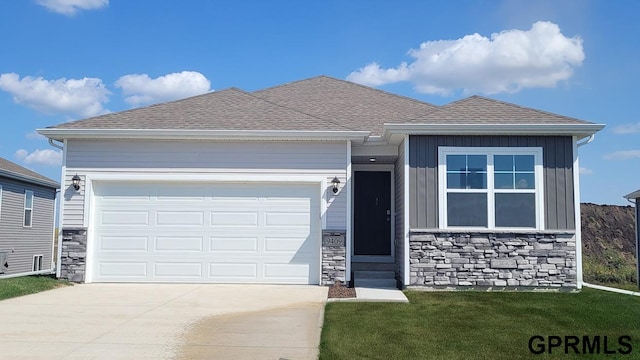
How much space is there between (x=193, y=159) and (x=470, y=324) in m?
6.62

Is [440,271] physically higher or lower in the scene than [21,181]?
lower


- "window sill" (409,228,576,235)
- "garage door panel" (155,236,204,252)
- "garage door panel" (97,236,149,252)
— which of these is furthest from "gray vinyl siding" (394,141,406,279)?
"garage door panel" (97,236,149,252)

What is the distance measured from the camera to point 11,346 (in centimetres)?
557

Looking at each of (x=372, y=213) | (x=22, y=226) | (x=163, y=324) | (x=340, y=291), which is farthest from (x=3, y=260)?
(x=163, y=324)

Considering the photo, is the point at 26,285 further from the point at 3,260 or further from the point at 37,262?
the point at 37,262

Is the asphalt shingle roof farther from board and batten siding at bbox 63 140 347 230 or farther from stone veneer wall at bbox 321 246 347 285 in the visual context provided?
stone veneer wall at bbox 321 246 347 285

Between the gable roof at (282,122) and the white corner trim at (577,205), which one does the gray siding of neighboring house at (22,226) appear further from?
the white corner trim at (577,205)

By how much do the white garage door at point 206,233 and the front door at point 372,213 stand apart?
1751 millimetres

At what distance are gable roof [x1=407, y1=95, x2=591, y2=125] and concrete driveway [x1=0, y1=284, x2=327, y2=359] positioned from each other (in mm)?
4041

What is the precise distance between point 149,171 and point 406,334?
6910mm

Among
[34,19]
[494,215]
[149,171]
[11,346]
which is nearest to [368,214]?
[494,215]

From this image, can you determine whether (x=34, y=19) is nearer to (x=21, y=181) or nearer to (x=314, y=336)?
(x=21, y=181)

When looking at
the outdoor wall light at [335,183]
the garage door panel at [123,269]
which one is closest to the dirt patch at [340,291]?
the outdoor wall light at [335,183]

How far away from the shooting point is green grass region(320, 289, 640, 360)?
5527mm
